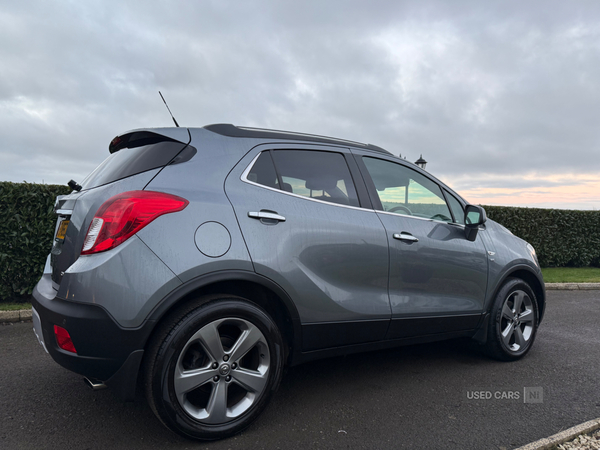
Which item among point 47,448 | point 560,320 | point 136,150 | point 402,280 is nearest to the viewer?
point 47,448

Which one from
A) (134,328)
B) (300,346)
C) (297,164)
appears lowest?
(300,346)

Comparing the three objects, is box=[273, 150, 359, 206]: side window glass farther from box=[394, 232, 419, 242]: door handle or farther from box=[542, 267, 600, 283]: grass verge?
box=[542, 267, 600, 283]: grass verge

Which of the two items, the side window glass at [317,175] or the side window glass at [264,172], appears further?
the side window glass at [317,175]

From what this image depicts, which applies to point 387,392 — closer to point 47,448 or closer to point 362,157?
point 362,157

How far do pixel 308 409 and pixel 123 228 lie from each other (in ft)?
5.52

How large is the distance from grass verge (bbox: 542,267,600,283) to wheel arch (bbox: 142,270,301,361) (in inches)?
345

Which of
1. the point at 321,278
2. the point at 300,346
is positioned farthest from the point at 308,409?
the point at 321,278

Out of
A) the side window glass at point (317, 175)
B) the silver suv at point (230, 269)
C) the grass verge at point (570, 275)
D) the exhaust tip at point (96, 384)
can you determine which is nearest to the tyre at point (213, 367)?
the silver suv at point (230, 269)

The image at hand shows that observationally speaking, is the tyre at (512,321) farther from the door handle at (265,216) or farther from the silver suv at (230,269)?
the door handle at (265,216)

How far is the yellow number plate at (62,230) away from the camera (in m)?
2.49

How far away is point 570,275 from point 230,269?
11.1 meters

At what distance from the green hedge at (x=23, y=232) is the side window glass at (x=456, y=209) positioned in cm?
507

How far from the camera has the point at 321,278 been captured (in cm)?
267

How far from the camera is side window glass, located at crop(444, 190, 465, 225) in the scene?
375 centimetres
